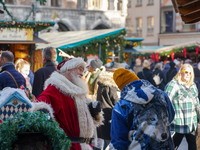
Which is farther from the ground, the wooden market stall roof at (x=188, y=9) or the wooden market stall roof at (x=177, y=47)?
the wooden market stall roof at (x=188, y=9)

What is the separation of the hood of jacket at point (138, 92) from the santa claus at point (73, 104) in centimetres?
78

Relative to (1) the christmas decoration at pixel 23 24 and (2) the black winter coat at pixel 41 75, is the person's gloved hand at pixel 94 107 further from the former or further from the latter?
(1) the christmas decoration at pixel 23 24

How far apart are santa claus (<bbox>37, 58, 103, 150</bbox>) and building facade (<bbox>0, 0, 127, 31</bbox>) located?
22.4 metres

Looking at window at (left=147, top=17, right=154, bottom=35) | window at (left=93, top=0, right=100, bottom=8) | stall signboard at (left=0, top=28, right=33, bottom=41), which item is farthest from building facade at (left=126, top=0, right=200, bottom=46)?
stall signboard at (left=0, top=28, right=33, bottom=41)

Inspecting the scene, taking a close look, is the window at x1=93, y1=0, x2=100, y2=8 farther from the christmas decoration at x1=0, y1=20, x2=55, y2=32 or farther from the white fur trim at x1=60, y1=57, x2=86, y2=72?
the white fur trim at x1=60, y1=57, x2=86, y2=72

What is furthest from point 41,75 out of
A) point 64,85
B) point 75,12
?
point 75,12

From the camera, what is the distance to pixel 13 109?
12.9 feet

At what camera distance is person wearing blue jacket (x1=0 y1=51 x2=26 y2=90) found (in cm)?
525

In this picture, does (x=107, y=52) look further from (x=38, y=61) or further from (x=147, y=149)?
(x=147, y=149)

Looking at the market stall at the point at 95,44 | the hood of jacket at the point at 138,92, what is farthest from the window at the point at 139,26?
the hood of jacket at the point at 138,92

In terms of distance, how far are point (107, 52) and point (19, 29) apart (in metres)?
4.33

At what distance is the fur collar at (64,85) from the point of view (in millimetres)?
3723

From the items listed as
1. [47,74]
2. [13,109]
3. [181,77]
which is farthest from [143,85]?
[181,77]

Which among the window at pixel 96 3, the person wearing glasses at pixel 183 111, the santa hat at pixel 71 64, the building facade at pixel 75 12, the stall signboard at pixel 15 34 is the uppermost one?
the window at pixel 96 3
